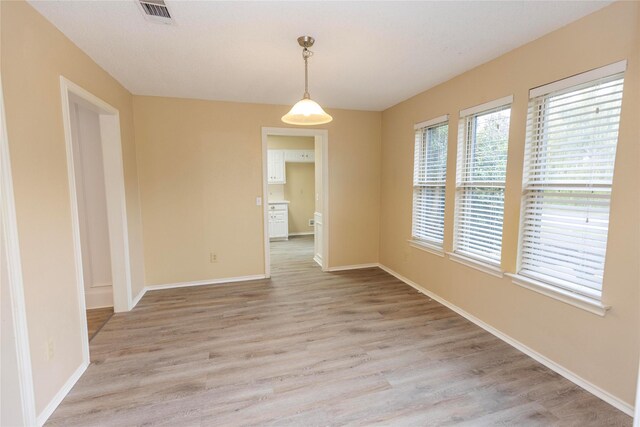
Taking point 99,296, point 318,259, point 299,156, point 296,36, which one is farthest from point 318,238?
point 296,36

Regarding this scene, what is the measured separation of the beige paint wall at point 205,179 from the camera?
3674mm

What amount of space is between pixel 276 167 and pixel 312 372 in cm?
576

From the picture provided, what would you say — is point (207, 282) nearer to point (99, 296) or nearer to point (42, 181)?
point (99, 296)

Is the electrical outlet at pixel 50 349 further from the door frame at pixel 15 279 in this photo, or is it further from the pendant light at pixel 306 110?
the pendant light at pixel 306 110

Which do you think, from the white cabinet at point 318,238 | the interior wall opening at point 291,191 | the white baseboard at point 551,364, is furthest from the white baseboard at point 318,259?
the white baseboard at point 551,364

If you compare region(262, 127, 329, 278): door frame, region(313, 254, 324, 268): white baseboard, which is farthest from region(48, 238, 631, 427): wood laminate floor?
region(313, 254, 324, 268): white baseboard

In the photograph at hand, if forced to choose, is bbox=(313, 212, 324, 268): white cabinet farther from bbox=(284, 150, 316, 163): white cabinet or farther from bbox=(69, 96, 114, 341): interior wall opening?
bbox=(69, 96, 114, 341): interior wall opening

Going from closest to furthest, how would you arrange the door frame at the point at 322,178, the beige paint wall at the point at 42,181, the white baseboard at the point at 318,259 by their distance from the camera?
the beige paint wall at the point at 42,181, the door frame at the point at 322,178, the white baseboard at the point at 318,259

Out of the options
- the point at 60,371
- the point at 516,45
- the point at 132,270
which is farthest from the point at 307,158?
the point at 60,371

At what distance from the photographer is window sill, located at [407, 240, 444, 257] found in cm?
338

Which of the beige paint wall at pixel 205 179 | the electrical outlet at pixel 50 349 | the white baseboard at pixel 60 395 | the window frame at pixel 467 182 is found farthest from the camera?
the beige paint wall at pixel 205 179

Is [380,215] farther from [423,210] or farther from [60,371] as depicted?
[60,371]

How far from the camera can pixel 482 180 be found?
280 centimetres

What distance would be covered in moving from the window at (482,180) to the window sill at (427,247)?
0.82 ft
